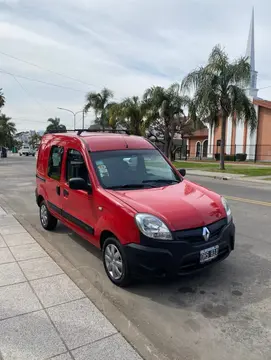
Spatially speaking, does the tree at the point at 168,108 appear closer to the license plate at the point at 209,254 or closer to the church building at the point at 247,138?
the church building at the point at 247,138

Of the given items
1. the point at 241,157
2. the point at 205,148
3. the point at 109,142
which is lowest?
the point at 241,157

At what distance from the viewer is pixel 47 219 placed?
6.15 m

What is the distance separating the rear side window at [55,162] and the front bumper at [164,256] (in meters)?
2.40

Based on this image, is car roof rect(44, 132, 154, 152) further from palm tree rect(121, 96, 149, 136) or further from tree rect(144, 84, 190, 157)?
palm tree rect(121, 96, 149, 136)

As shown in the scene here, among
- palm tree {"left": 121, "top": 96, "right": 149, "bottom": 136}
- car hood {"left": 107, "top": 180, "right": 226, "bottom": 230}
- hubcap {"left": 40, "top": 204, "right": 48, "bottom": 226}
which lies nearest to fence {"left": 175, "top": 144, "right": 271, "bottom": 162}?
palm tree {"left": 121, "top": 96, "right": 149, "bottom": 136}

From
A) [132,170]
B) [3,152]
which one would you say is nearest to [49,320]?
[132,170]

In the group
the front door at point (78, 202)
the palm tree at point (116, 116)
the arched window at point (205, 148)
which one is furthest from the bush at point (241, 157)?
the front door at point (78, 202)

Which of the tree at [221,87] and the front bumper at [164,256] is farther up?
the tree at [221,87]

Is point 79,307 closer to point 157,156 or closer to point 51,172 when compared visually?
point 157,156

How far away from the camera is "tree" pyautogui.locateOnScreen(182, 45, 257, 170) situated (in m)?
20.6

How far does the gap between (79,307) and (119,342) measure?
2.32 ft

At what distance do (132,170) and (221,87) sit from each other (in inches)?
730

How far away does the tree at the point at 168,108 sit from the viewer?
27.8 metres

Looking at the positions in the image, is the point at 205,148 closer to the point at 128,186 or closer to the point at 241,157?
the point at 241,157
